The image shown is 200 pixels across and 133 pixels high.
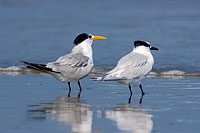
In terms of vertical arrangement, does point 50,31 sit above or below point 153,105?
above

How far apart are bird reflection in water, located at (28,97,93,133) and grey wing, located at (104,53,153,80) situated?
2.28ft

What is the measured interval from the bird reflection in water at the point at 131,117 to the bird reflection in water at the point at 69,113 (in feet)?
0.87

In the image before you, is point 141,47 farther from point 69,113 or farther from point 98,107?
point 69,113

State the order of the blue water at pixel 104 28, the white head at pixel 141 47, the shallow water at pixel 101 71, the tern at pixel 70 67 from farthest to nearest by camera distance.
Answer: the blue water at pixel 104 28, the white head at pixel 141 47, the tern at pixel 70 67, the shallow water at pixel 101 71

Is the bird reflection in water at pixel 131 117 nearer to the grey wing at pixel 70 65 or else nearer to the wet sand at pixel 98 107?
the wet sand at pixel 98 107

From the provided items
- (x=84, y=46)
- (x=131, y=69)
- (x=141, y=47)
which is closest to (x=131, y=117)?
(x=131, y=69)

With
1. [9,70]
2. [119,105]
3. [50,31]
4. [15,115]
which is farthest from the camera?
[50,31]

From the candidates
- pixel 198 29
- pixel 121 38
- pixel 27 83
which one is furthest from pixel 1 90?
pixel 198 29

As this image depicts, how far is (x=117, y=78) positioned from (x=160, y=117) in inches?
61.0

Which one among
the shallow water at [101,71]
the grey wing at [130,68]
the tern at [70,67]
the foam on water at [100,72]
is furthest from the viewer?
the foam on water at [100,72]

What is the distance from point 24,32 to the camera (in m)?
13.8

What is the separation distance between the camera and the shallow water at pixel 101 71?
16.3 feet

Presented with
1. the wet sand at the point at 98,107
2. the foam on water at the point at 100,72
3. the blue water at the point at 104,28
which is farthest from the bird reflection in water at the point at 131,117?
the blue water at the point at 104,28

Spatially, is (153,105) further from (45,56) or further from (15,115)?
(45,56)
